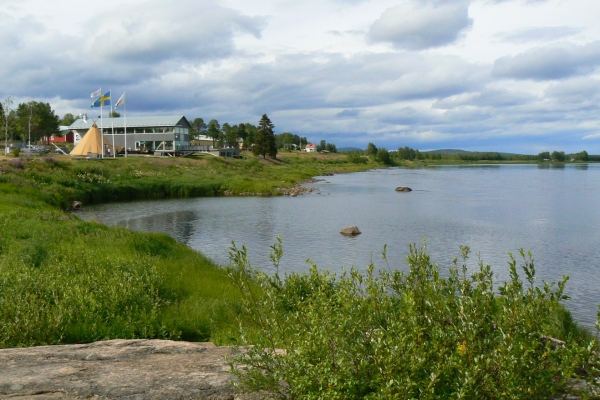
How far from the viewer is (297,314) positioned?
21.0 feet

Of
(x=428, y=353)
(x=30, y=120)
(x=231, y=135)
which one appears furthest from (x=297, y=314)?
(x=231, y=135)

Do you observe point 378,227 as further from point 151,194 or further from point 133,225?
point 151,194

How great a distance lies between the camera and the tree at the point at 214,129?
15550 cm

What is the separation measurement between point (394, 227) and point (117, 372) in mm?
30669

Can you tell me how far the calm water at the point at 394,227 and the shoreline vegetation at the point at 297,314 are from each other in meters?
5.80

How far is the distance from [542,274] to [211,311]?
1624cm

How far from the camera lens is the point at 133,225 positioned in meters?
36.8

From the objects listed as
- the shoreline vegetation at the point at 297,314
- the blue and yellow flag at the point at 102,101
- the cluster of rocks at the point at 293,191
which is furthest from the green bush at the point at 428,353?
the blue and yellow flag at the point at 102,101

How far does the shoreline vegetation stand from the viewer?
17.3ft

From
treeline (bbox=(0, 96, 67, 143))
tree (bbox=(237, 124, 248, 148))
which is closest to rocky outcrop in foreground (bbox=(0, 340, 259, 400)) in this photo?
treeline (bbox=(0, 96, 67, 143))

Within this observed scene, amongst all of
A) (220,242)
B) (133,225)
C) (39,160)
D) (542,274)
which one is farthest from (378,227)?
(39,160)

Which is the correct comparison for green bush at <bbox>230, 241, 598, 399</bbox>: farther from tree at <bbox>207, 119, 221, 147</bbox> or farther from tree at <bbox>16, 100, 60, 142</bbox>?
tree at <bbox>207, 119, 221, 147</bbox>

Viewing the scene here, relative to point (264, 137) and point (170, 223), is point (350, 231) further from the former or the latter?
point (264, 137)

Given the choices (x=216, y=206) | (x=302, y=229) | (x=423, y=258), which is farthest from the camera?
(x=216, y=206)
